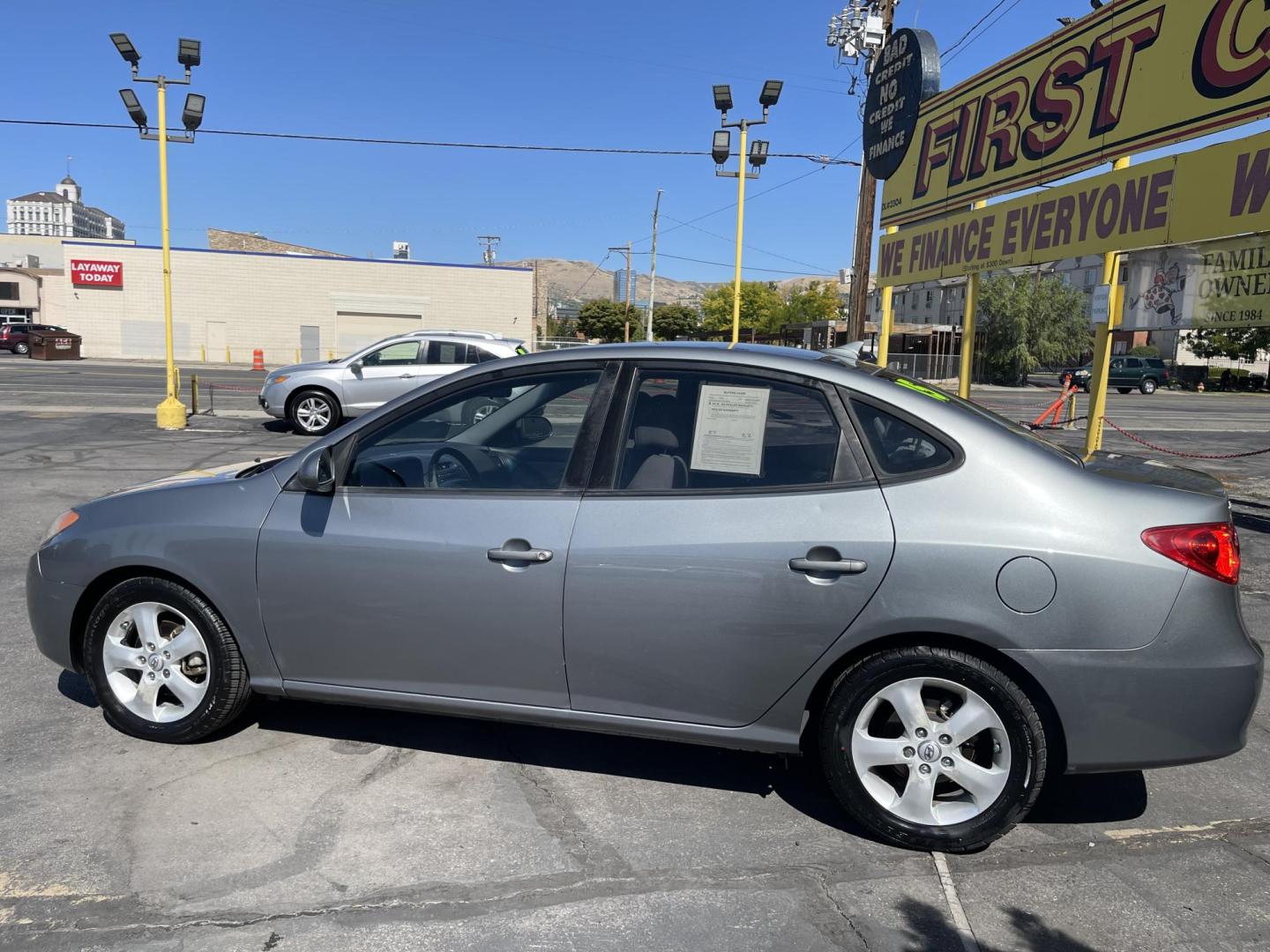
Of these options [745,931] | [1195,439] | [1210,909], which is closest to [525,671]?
[745,931]

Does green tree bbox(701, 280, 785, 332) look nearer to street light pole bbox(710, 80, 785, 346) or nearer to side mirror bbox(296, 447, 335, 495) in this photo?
street light pole bbox(710, 80, 785, 346)

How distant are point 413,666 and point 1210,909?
8.95 feet

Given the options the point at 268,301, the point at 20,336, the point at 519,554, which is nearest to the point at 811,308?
the point at 268,301

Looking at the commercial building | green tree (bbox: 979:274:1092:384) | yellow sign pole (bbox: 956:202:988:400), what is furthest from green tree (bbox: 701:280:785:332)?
yellow sign pole (bbox: 956:202:988:400)

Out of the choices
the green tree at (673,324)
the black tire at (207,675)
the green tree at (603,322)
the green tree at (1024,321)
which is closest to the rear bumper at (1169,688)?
the black tire at (207,675)

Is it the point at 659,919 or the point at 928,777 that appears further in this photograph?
the point at 928,777

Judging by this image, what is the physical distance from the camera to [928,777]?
3.13 meters

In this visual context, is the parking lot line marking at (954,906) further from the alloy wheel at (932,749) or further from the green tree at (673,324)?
the green tree at (673,324)

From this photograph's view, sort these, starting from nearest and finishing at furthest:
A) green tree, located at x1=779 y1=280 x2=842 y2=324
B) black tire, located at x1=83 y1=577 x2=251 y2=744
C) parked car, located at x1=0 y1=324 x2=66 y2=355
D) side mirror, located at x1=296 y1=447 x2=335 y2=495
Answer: side mirror, located at x1=296 y1=447 x2=335 y2=495 → black tire, located at x1=83 y1=577 x2=251 y2=744 → parked car, located at x1=0 y1=324 x2=66 y2=355 → green tree, located at x1=779 y1=280 x2=842 y2=324

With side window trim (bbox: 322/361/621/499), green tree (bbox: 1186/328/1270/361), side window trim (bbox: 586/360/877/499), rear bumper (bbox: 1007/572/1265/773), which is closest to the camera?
rear bumper (bbox: 1007/572/1265/773)

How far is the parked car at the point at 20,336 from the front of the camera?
1801 inches

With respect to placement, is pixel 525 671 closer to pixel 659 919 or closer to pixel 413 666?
pixel 413 666

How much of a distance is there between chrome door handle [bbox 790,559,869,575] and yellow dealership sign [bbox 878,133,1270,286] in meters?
8.18

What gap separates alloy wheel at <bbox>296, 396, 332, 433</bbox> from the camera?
14.7 m
